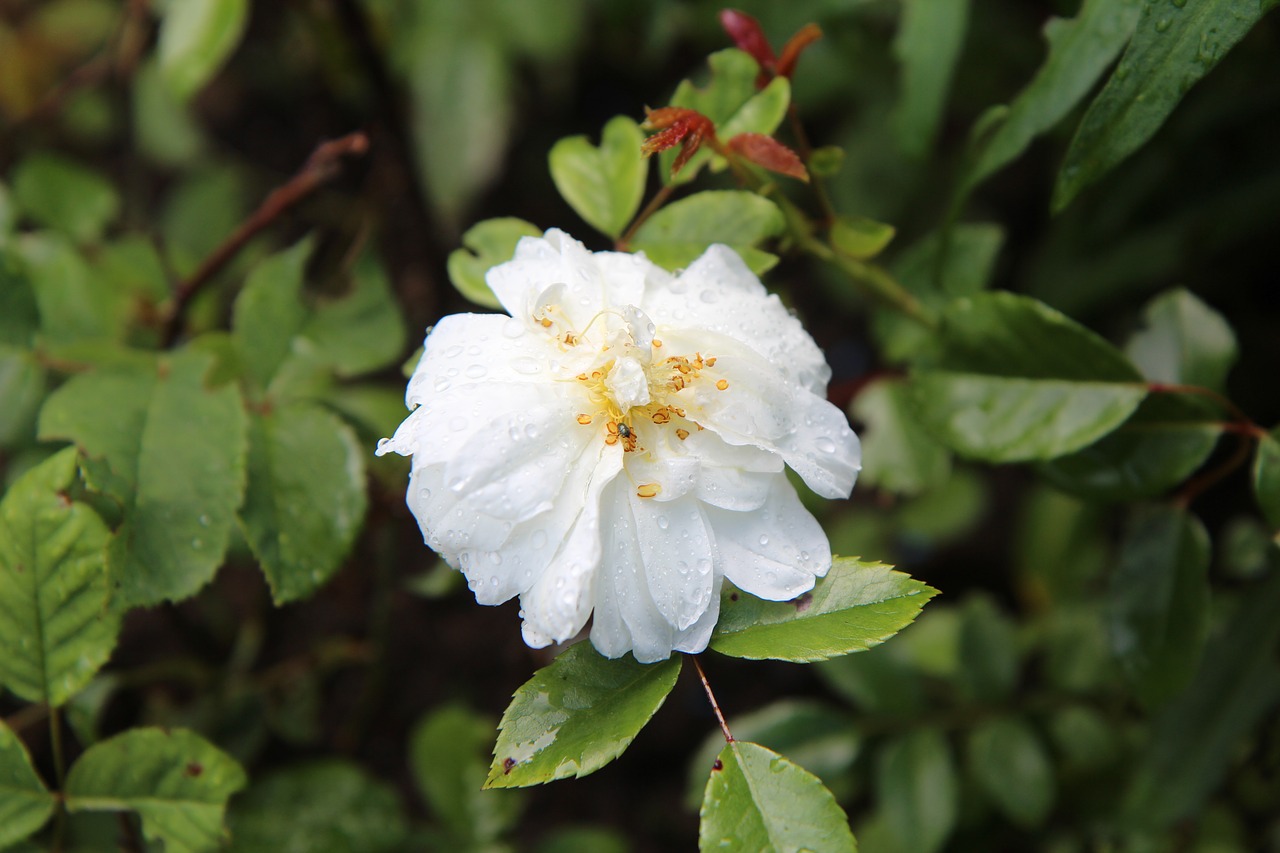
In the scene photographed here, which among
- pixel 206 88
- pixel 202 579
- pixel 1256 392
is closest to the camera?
pixel 202 579

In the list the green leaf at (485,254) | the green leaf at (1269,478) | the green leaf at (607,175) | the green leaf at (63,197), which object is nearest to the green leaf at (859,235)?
the green leaf at (607,175)

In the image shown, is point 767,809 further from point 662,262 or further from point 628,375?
point 662,262

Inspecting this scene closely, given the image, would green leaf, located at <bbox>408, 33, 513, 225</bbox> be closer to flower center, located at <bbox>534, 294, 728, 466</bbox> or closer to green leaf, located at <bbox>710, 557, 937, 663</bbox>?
flower center, located at <bbox>534, 294, 728, 466</bbox>

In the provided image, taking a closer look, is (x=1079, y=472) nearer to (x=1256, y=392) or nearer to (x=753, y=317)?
(x=753, y=317)

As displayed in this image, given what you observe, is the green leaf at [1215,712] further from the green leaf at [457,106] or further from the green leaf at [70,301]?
the green leaf at [70,301]

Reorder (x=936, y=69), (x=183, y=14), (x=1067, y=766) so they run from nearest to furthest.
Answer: (x=936, y=69) → (x=183, y=14) → (x=1067, y=766)

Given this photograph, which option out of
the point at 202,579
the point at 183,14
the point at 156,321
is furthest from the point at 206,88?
the point at 202,579
